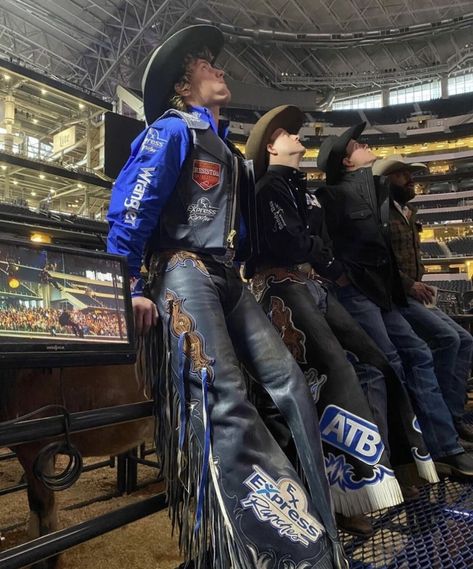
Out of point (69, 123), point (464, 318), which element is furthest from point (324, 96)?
point (464, 318)

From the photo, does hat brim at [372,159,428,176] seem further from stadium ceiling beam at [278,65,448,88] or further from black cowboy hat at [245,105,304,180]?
stadium ceiling beam at [278,65,448,88]

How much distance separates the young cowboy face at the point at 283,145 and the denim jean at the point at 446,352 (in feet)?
3.86

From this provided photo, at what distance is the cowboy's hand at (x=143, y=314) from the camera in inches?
57.4

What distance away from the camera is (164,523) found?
2729mm

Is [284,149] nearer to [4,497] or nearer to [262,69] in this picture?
[4,497]

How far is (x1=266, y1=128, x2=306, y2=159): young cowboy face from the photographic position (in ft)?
7.65

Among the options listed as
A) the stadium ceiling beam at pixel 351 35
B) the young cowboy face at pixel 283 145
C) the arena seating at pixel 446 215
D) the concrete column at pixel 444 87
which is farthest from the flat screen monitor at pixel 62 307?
the concrete column at pixel 444 87

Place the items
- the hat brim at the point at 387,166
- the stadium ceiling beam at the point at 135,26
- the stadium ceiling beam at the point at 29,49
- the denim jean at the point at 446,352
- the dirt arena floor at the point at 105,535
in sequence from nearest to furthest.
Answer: the dirt arena floor at the point at 105,535
the denim jean at the point at 446,352
the hat brim at the point at 387,166
the stadium ceiling beam at the point at 29,49
the stadium ceiling beam at the point at 135,26

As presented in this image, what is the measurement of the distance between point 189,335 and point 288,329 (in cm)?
65

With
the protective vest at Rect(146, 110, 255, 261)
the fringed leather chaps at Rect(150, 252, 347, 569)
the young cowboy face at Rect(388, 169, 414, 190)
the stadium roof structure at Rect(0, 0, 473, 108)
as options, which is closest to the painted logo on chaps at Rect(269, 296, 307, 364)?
the fringed leather chaps at Rect(150, 252, 347, 569)

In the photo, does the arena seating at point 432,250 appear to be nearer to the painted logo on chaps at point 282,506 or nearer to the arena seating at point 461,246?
the arena seating at point 461,246

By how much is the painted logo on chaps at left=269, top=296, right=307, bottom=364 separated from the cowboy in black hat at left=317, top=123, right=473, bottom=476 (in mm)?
611

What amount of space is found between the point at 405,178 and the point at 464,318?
127cm

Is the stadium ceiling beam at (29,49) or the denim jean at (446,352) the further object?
the stadium ceiling beam at (29,49)
